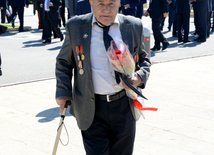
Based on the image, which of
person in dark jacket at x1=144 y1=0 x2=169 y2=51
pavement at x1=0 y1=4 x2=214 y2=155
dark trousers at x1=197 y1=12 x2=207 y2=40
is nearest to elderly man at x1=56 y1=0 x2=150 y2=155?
pavement at x1=0 y1=4 x2=214 y2=155

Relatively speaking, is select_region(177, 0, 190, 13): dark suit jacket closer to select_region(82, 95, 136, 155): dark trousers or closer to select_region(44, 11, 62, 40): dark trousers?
select_region(44, 11, 62, 40): dark trousers

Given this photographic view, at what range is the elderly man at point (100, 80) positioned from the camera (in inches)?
118

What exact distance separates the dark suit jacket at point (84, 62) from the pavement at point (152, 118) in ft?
4.39

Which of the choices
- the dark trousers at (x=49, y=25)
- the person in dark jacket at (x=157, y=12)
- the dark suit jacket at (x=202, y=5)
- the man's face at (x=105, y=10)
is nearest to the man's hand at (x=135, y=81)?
the man's face at (x=105, y=10)

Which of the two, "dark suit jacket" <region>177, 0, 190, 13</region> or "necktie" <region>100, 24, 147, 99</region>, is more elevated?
"dark suit jacket" <region>177, 0, 190, 13</region>

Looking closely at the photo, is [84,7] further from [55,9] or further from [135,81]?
[55,9]

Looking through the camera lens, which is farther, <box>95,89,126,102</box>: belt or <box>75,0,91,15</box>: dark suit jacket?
<box>75,0,91,15</box>: dark suit jacket

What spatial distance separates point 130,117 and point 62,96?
0.57m

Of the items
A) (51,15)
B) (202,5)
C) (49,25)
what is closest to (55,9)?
(51,15)

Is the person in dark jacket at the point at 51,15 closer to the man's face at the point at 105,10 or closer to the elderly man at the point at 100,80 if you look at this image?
the elderly man at the point at 100,80

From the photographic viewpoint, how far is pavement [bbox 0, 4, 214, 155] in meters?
4.44

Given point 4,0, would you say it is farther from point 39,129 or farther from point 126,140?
point 126,140

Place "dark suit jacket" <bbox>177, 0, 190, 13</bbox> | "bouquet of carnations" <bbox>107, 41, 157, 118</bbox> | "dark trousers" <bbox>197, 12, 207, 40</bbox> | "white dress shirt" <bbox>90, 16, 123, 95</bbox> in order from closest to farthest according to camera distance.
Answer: "bouquet of carnations" <bbox>107, 41, 157, 118</bbox> < "white dress shirt" <bbox>90, 16, 123, 95</bbox> < "dark suit jacket" <bbox>177, 0, 190, 13</bbox> < "dark trousers" <bbox>197, 12, 207, 40</bbox>

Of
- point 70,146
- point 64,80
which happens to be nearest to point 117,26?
point 64,80
